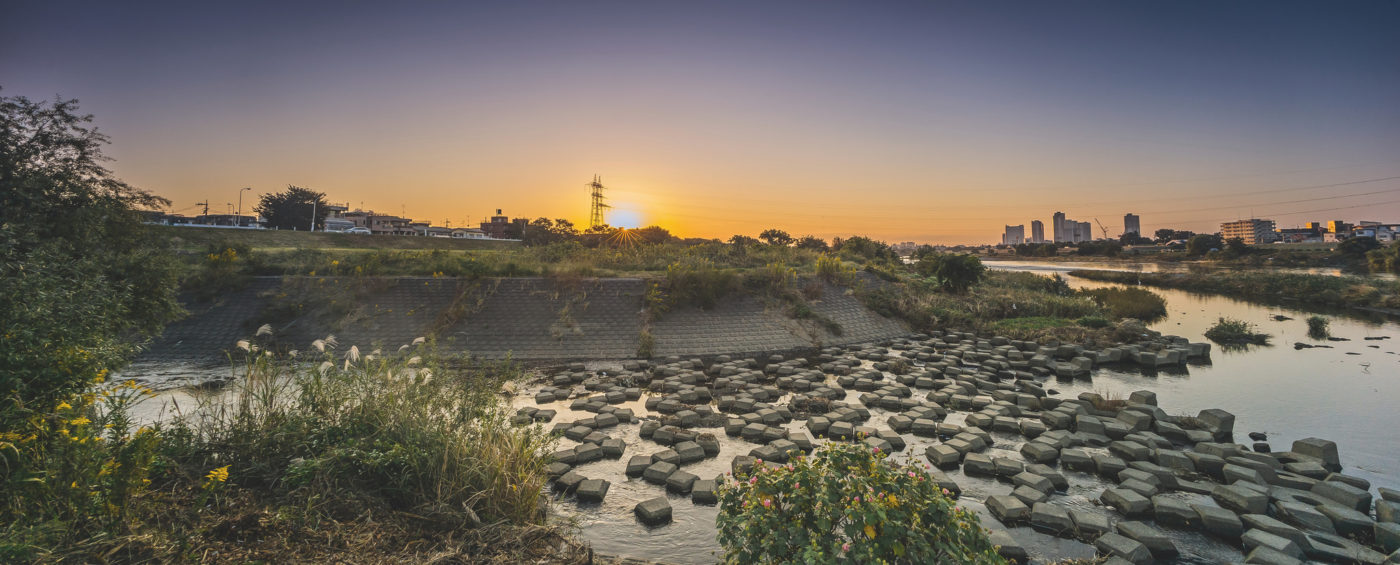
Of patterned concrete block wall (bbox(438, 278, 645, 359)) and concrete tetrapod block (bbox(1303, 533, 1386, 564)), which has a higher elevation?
patterned concrete block wall (bbox(438, 278, 645, 359))

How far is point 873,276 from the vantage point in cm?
2323

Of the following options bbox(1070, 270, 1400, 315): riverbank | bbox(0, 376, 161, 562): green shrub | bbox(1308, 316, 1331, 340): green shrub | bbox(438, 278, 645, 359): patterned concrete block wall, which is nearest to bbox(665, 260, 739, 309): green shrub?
bbox(438, 278, 645, 359): patterned concrete block wall

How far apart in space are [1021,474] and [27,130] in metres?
19.1

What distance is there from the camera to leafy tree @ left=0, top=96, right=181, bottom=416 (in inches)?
161

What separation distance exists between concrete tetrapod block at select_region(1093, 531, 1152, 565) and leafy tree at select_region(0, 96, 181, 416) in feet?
29.9

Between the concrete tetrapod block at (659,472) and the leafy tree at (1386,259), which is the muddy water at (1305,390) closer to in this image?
the concrete tetrapod block at (659,472)

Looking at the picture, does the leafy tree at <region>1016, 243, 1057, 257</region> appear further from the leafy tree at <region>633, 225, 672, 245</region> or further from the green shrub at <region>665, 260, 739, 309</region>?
the green shrub at <region>665, 260, 739, 309</region>

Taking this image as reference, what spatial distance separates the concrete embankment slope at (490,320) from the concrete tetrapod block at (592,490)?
8011 millimetres

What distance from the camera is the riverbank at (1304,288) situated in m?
28.0

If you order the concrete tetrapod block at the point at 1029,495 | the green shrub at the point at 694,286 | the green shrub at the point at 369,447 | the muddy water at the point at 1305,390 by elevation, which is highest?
the green shrub at the point at 694,286

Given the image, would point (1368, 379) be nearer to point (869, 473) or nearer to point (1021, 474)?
point (1021, 474)

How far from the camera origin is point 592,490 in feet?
19.5

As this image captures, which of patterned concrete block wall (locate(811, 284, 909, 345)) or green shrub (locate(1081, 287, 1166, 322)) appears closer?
patterned concrete block wall (locate(811, 284, 909, 345))

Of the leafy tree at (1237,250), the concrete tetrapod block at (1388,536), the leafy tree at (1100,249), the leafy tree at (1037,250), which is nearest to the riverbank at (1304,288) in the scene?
the leafy tree at (1237,250)
